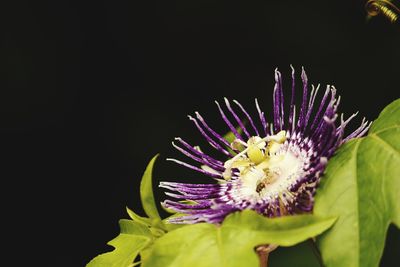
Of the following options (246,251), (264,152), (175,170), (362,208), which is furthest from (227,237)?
(175,170)

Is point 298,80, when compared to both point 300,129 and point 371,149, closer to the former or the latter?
point 300,129

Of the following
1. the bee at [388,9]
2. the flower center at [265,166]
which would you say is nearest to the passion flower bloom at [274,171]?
the flower center at [265,166]

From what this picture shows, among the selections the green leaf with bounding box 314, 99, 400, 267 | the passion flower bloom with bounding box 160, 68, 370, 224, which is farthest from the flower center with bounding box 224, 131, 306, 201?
the green leaf with bounding box 314, 99, 400, 267

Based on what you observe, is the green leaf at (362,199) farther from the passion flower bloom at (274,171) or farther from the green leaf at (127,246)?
the green leaf at (127,246)

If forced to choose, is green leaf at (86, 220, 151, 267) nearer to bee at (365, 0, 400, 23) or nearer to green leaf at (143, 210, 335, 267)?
green leaf at (143, 210, 335, 267)

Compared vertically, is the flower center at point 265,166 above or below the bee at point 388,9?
below
